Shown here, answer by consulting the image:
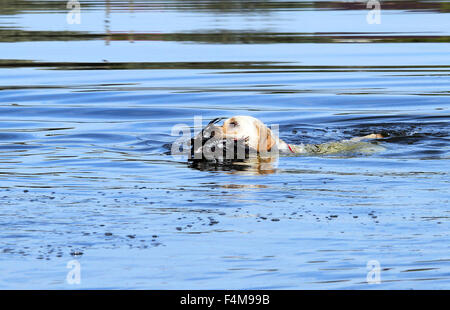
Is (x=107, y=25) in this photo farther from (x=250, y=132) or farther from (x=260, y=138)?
(x=250, y=132)

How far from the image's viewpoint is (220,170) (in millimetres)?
9383

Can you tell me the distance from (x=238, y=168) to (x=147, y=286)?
4.02m

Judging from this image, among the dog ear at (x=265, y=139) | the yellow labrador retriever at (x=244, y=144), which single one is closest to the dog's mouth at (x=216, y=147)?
the yellow labrador retriever at (x=244, y=144)

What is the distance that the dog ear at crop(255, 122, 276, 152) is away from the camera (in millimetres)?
10242

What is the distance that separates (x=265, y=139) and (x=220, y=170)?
1.11 metres

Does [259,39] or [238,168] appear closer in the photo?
[238,168]

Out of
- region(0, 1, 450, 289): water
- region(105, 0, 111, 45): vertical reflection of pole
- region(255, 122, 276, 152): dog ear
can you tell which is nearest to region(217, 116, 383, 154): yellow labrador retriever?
region(255, 122, 276, 152): dog ear

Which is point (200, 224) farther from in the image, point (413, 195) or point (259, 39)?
point (259, 39)

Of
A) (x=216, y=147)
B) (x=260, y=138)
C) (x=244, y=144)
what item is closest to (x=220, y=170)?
(x=216, y=147)

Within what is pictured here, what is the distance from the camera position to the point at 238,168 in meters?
9.57

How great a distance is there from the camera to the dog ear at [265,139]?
33.6 feet

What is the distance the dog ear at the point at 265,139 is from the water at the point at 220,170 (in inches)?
14.3

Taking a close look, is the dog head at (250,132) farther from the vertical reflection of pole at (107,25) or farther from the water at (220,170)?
the vertical reflection of pole at (107,25)

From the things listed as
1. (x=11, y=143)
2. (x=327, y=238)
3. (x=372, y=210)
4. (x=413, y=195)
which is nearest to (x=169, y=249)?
(x=327, y=238)
